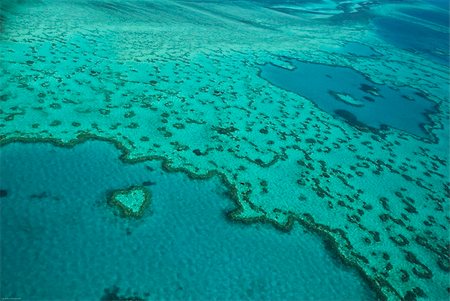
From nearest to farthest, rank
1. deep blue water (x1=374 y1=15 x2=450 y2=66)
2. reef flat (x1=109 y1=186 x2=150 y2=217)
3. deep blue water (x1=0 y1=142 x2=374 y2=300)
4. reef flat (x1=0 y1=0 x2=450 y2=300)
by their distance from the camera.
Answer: deep blue water (x1=0 y1=142 x2=374 y2=300), reef flat (x1=109 y1=186 x2=150 y2=217), reef flat (x1=0 y1=0 x2=450 y2=300), deep blue water (x1=374 y1=15 x2=450 y2=66)

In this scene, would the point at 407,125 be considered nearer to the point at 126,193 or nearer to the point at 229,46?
the point at 229,46

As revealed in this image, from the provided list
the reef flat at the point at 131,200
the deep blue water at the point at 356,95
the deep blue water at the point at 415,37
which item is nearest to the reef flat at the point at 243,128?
the deep blue water at the point at 356,95

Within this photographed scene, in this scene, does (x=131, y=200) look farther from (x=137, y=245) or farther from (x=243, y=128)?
(x=243, y=128)

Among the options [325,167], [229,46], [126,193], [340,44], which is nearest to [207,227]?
[126,193]

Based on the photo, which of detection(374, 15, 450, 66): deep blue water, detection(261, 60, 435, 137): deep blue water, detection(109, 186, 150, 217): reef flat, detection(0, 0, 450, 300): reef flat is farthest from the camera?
detection(374, 15, 450, 66): deep blue water

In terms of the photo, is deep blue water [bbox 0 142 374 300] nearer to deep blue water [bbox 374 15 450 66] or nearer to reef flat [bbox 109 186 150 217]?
reef flat [bbox 109 186 150 217]

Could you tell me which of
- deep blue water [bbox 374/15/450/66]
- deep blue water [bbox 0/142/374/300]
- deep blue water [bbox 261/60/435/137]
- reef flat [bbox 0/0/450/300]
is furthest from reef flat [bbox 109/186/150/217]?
deep blue water [bbox 374/15/450/66]

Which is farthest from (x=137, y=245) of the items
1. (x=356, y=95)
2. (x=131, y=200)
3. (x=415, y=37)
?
(x=415, y=37)

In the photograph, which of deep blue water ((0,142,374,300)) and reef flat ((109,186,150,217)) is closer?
deep blue water ((0,142,374,300))
